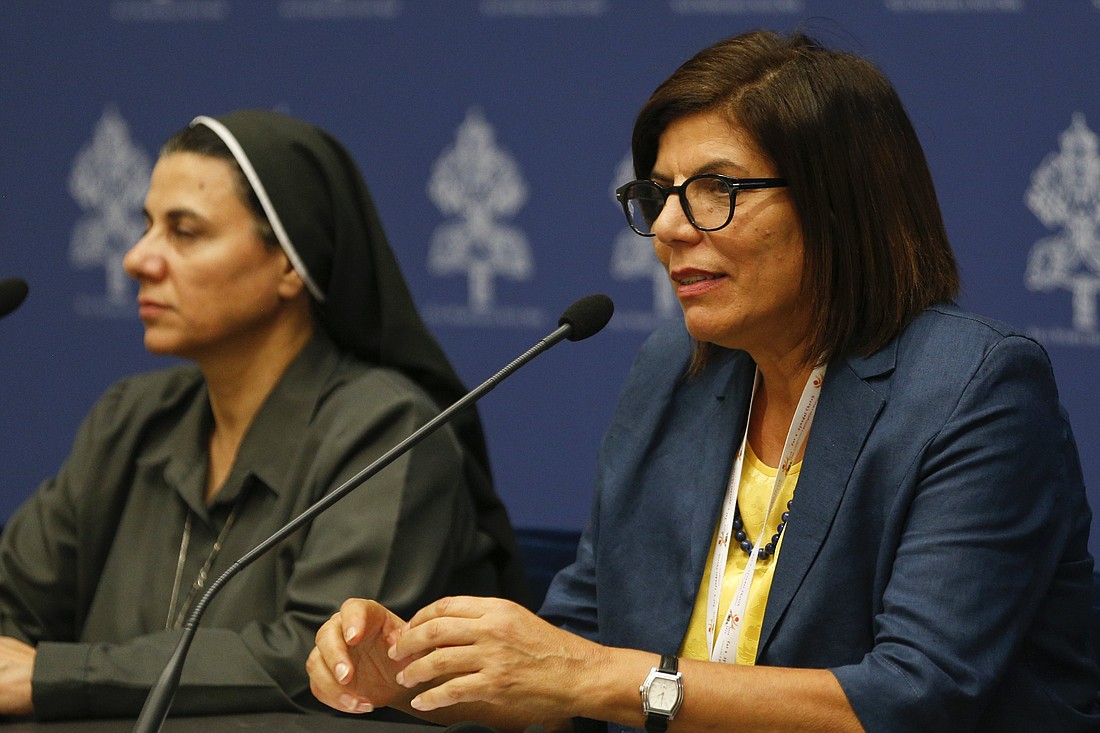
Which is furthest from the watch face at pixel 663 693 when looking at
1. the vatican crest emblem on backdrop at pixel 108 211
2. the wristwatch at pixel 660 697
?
the vatican crest emblem on backdrop at pixel 108 211

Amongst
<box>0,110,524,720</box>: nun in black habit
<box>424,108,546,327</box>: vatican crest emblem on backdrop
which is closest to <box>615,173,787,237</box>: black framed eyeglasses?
<box>0,110,524,720</box>: nun in black habit

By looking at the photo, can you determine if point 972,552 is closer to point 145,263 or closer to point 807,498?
point 807,498

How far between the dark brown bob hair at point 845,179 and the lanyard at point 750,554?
66 millimetres

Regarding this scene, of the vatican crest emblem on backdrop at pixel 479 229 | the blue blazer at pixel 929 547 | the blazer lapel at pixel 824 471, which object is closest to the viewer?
the blue blazer at pixel 929 547

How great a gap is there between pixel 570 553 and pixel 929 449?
1102 millimetres

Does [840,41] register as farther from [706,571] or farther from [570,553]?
[570,553]

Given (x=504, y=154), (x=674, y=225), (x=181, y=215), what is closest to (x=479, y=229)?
(x=504, y=154)

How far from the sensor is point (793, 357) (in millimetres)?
1845

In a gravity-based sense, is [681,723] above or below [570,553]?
above

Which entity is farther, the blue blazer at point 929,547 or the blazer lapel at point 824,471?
the blazer lapel at point 824,471

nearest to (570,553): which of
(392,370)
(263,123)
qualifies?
(392,370)

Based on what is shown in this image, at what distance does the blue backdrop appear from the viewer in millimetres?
2693

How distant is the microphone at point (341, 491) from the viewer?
1.43 m

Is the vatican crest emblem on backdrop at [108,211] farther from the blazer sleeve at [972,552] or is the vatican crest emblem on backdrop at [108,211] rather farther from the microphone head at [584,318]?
the blazer sleeve at [972,552]
